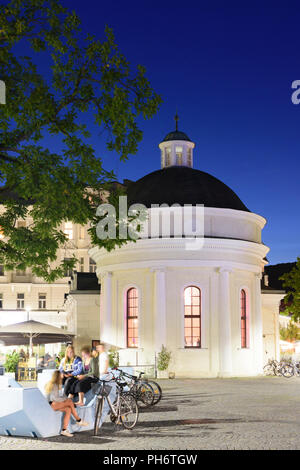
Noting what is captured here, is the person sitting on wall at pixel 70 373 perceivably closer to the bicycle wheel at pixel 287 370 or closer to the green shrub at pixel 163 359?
the green shrub at pixel 163 359

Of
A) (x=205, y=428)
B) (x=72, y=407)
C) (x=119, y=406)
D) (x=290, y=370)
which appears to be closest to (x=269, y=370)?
(x=290, y=370)

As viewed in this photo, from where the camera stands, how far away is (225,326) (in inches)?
1378

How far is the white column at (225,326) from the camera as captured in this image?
34.7 meters

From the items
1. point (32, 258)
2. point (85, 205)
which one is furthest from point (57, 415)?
point (32, 258)

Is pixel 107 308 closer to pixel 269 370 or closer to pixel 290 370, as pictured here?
pixel 269 370

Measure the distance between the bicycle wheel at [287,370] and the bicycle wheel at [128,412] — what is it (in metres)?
23.6

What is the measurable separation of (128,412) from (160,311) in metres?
20.5

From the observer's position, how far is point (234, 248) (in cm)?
3591

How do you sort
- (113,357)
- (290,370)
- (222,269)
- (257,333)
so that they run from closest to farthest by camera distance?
(222,269) < (113,357) < (290,370) < (257,333)

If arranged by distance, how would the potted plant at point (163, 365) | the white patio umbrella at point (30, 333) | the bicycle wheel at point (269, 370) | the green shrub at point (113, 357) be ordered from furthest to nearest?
the bicycle wheel at point (269, 370)
the green shrub at point (113, 357)
the potted plant at point (163, 365)
the white patio umbrella at point (30, 333)

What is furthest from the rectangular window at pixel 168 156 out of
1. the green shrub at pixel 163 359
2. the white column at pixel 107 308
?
the green shrub at pixel 163 359

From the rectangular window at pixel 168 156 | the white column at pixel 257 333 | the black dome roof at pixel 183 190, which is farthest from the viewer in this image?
the rectangular window at pixel 168 156
